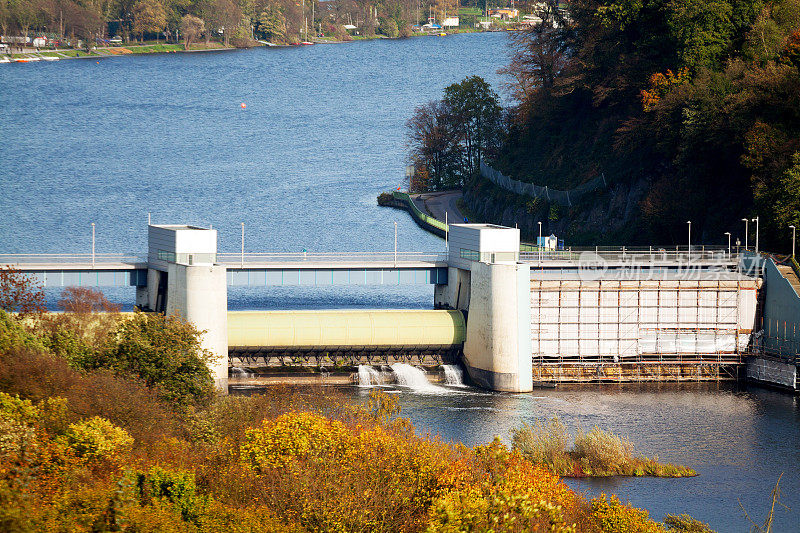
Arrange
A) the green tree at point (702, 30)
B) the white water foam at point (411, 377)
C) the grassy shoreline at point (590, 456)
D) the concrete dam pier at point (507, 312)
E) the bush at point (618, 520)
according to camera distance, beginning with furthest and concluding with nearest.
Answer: the green tree at point (702, 30) → the white water foam at point (411, 377) → the concrete dam pier at point (507, 312) → the grassy shoreline at point (590, 456) → the bush at point (618, 520)

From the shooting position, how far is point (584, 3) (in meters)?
124

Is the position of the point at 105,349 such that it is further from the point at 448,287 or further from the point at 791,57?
the point at 791,57

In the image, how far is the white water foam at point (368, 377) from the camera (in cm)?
7531

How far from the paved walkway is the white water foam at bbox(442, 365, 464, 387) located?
57.1 meters

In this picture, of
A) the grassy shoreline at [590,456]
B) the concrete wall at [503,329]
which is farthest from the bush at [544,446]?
the concrete wall at [503,329]

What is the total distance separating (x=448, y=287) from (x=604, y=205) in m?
33.4

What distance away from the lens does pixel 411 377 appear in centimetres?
7625

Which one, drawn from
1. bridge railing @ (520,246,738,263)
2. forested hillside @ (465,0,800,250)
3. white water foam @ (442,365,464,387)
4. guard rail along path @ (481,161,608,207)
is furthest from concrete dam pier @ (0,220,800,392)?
guard rail along path @ (481,161,608,207)

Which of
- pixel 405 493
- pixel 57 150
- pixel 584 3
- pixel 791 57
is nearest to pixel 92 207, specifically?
pixel 57 150

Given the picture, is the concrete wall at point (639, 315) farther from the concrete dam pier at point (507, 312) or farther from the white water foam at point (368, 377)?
the white water foam at point (368, 377)

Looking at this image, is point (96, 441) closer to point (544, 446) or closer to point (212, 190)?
point (544, 446)

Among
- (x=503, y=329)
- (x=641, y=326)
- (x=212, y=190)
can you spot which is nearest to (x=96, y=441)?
(x=503, y=329)

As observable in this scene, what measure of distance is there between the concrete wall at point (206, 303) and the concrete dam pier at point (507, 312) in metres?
0.08

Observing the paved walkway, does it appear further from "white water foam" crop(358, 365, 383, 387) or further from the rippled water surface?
"white water foam" crop(358, 365, 383, 387)
